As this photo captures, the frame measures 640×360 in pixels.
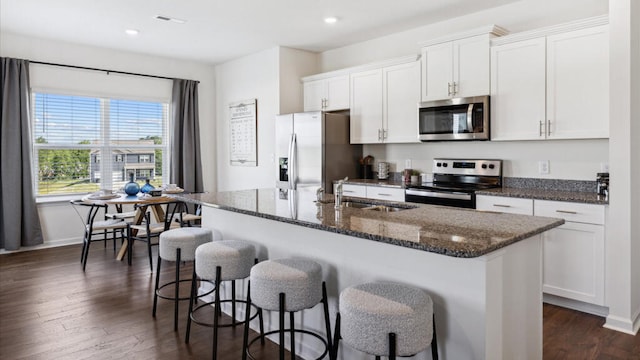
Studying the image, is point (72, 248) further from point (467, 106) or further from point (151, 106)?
point (467, 106)

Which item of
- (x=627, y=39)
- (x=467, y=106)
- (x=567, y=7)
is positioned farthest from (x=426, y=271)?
(x=567, y=7)

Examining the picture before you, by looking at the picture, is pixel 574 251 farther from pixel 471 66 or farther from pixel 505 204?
pixel 471 66

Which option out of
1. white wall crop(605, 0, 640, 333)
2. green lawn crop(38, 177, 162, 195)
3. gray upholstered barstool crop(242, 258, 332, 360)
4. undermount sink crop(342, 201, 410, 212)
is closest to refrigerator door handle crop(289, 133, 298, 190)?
undermount sink crop(342, 201, 410, 212)

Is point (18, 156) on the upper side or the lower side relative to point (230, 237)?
upper

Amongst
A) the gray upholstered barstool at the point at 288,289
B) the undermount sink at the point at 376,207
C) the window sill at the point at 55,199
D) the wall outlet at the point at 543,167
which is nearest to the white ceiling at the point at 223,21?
the wall outlet at the point at 543,167

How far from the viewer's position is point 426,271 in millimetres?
1945

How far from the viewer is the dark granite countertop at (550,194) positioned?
3134 mm

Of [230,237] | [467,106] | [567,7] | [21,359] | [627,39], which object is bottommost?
[21,359]

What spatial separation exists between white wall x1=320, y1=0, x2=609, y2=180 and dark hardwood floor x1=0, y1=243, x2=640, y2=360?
4.18 ft

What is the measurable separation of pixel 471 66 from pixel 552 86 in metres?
0.74

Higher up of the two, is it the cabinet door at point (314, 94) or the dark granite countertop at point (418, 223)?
the cabinet door at point (314, 94)

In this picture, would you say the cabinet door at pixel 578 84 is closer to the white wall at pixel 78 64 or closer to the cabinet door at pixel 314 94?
the cabinet door at pixel 314 94

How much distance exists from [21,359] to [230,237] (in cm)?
145

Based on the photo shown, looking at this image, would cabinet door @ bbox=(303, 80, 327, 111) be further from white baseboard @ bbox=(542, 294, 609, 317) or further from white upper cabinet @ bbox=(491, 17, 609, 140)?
white baseboard @ bbox=(542, 294, 609, 317)
